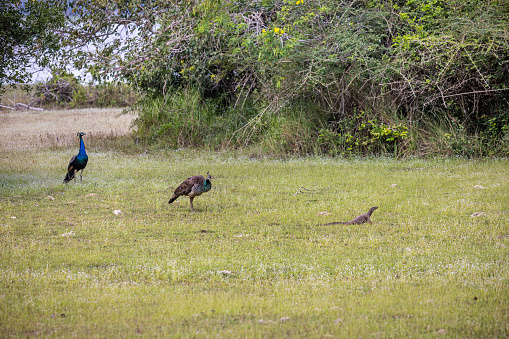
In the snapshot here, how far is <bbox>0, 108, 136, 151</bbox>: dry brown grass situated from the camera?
23.2m

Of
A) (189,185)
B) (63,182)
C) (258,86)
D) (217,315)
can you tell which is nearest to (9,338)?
(217,315)

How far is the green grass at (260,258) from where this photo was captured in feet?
16.5

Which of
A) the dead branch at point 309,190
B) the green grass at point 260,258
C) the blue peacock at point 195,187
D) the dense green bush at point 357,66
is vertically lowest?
the dead branch at point 309,190

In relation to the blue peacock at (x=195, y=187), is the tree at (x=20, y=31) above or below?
above

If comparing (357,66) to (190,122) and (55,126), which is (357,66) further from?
(55,126)

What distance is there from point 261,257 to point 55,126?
78.5 feet

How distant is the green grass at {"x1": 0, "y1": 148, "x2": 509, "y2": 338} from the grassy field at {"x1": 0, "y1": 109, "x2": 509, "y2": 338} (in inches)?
1.1

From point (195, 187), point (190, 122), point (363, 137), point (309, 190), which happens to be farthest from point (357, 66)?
point (195, 187)

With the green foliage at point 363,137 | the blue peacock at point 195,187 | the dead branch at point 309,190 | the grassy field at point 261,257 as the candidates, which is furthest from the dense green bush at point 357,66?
the blue peacock at point 195,187

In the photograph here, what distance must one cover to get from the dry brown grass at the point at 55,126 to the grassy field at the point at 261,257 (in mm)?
9411

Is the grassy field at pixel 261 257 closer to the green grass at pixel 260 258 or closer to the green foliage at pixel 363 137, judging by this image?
the green grass at pixel 260 258

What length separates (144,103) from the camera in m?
22.8

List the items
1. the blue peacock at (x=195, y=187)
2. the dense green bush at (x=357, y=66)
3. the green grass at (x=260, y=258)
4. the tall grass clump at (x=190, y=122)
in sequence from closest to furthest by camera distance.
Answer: the green grass at (x=260, y=258) < the blue peacock at (x=195, y=187) < the dense green bush at (x=357, y=66) < the tall grass clump at (x=190, y=122)

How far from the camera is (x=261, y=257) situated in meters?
7.30
